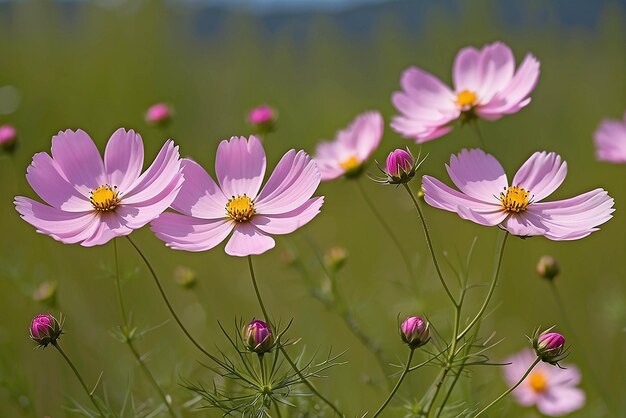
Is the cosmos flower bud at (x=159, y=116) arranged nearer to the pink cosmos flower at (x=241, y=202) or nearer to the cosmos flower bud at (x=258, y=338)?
the pink cosmos flower at (x=241, y=202)

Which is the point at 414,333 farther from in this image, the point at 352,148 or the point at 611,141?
the point at 611,141

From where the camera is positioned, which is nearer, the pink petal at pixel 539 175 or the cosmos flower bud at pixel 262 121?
the pink petal at pixel 539 175

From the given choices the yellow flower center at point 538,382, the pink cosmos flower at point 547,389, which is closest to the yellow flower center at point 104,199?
the pink cosmos flower at point 547,389

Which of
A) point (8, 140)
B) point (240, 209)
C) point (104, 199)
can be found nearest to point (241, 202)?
point (240, 209)

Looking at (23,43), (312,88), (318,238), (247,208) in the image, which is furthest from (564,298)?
(23,43)

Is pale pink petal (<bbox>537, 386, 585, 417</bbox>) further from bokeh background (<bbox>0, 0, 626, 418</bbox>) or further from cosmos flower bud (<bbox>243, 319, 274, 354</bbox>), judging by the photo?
cosmos flower bud (<bbox>243, 319, 274, 354</bbox>)

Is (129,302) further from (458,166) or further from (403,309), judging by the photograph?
(458,166)
